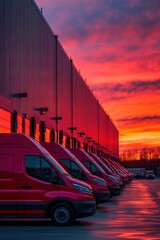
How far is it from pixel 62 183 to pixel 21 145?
1.50 meters

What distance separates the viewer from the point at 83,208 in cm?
1686

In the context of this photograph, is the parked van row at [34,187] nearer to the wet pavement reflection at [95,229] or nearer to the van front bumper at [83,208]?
the van front bumper at [83,208]

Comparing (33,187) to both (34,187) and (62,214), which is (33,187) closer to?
(34,187)

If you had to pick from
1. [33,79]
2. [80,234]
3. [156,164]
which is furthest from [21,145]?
[156,164]

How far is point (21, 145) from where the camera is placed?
1691 centimetres

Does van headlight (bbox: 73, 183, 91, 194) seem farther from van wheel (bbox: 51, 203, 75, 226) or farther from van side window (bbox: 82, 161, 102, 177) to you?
van side window (bbox: 82, 161, 102, 177)

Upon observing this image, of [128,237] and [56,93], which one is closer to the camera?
[128,237]

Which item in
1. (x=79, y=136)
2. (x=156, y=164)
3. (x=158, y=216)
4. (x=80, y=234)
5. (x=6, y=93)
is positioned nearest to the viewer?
(x=80, y=234)

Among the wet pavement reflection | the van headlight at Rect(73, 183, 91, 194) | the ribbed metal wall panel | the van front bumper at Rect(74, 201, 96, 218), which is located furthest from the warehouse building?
the van front bumper at Rect(74, 201, 96, 218)

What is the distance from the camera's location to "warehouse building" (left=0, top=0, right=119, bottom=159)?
1256 inches

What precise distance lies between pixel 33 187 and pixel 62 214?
1.06 metres

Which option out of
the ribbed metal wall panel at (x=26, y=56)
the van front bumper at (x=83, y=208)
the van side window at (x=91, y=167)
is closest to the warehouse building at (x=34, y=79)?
the ribbed metal wall panel at (x=26, y=56)

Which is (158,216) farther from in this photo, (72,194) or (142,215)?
(72,194)

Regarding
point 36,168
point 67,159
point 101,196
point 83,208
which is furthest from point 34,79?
point 83,208
